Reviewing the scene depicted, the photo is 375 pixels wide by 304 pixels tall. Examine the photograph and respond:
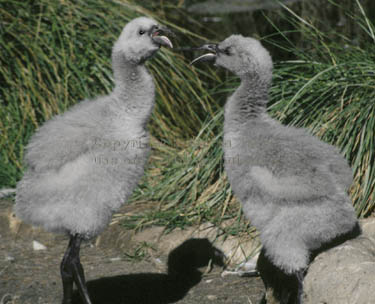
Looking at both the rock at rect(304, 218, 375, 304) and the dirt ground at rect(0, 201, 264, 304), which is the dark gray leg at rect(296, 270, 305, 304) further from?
the dirt ground at rect(0, 201, 264, 304)

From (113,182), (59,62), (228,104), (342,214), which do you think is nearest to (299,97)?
(228,104)

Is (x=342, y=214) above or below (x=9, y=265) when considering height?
above

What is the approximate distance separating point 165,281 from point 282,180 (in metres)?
1.63

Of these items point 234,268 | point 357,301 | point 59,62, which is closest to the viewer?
point 357,301

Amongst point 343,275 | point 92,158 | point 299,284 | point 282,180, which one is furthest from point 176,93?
point 343,275

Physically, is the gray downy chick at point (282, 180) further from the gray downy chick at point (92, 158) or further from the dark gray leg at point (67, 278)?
the dark gray leg at point (67, 278)

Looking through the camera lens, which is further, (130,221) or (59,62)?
(59,62)

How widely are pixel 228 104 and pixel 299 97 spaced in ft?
4.35

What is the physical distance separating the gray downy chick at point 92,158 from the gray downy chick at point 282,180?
24.2 inches

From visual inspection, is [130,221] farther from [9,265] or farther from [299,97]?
[299,97]

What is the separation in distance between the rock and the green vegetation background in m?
1.01

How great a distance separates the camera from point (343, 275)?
3.76m

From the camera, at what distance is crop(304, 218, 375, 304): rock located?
11.9 feet

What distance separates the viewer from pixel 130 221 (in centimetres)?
570
